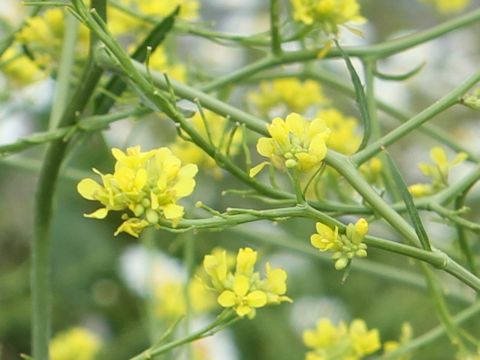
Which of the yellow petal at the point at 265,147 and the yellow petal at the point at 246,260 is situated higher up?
the yellow petal at the point at 265,147

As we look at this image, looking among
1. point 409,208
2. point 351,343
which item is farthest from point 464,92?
point 351,343

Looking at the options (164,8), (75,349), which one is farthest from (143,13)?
(75,349)

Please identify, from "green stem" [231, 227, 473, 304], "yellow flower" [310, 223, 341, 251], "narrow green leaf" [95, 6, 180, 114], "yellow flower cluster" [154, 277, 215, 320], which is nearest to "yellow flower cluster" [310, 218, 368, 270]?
"yellow flower" [310, 223, 341, 251]

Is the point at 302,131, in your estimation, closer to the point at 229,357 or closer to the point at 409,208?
the point at 409,208

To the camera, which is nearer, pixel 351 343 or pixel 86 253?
pixel 351 343

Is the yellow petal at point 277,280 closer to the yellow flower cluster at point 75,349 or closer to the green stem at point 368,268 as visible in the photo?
the green stem at point 368,268

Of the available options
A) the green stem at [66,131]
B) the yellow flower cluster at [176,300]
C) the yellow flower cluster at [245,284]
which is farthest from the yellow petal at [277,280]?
the yellow flower cluster at [176,300]
